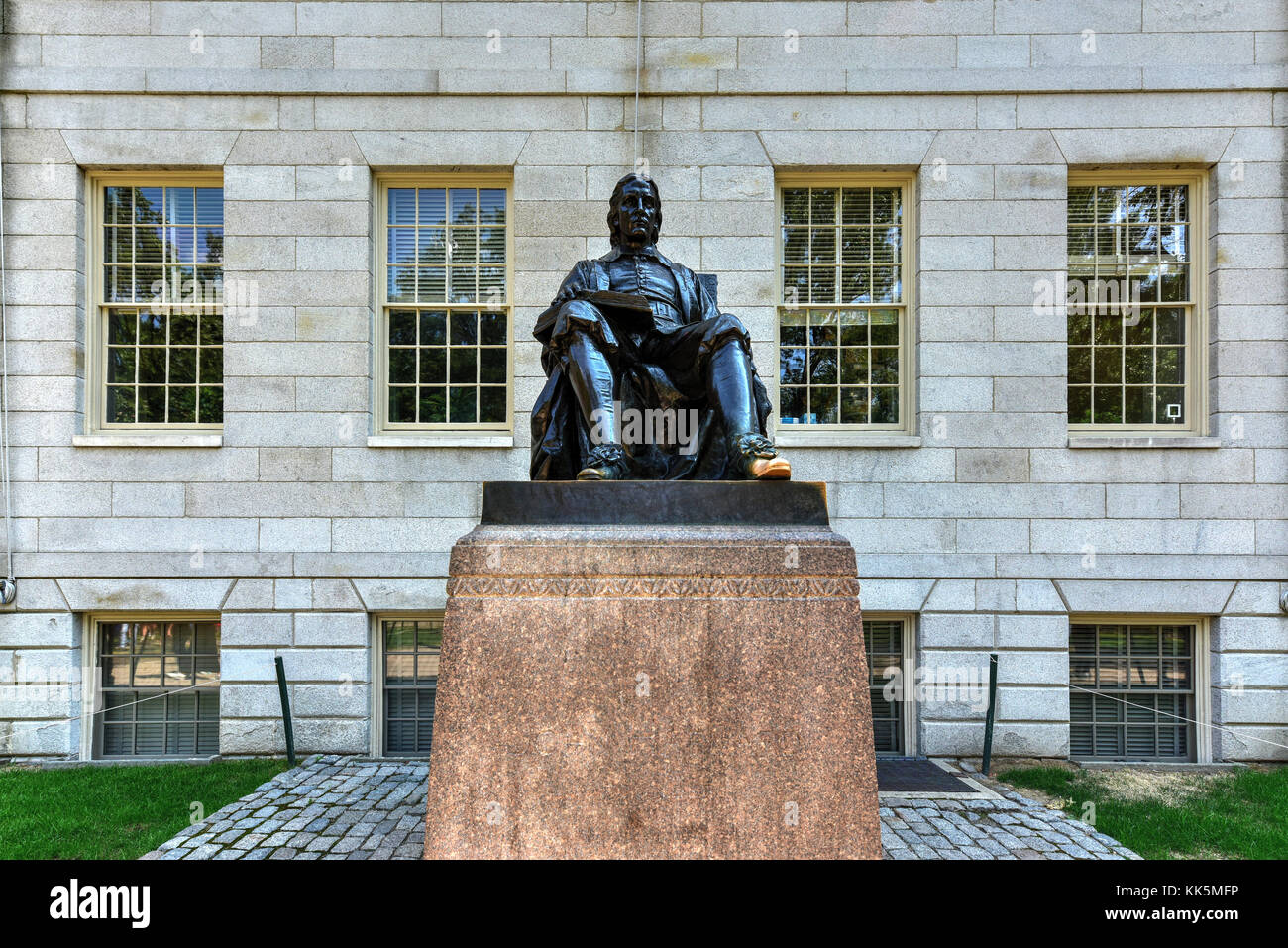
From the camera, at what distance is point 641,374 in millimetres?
4020

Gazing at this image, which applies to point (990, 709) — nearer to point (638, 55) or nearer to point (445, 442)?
point (445, 442)

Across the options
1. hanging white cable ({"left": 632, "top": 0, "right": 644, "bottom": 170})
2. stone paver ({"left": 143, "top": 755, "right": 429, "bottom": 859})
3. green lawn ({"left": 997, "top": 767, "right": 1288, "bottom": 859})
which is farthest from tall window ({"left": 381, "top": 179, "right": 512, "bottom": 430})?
green lawn ({"left": 997, "top": 767, "right": 1288, "bottom": 859})

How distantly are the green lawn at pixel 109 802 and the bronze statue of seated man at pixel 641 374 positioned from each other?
346cm

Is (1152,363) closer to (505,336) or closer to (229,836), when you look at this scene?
(505,336)

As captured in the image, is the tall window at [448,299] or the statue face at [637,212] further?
the tall window at [448,299]

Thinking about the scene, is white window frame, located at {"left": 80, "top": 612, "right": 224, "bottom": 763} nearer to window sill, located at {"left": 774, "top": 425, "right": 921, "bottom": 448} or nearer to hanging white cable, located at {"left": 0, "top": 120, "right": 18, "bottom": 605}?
hanging white cable, located at {"left": 0, "top": 120, "right": 18, "bottom": 605}

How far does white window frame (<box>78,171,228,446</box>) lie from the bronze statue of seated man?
15.5 ft

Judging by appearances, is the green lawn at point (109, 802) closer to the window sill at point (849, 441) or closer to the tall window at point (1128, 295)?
the window sill at point (849, 441)

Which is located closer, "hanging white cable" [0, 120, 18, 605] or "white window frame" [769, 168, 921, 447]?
"hanging white cable" [0, 120, 18, 605]

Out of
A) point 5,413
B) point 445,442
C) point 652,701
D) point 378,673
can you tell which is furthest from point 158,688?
point 652,701

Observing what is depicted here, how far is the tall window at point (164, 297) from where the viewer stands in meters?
6.96

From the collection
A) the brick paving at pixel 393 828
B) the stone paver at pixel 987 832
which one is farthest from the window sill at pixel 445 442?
the stone paver at pixel 987 832

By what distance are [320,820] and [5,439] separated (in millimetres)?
5200

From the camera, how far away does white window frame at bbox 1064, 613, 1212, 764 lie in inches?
259
